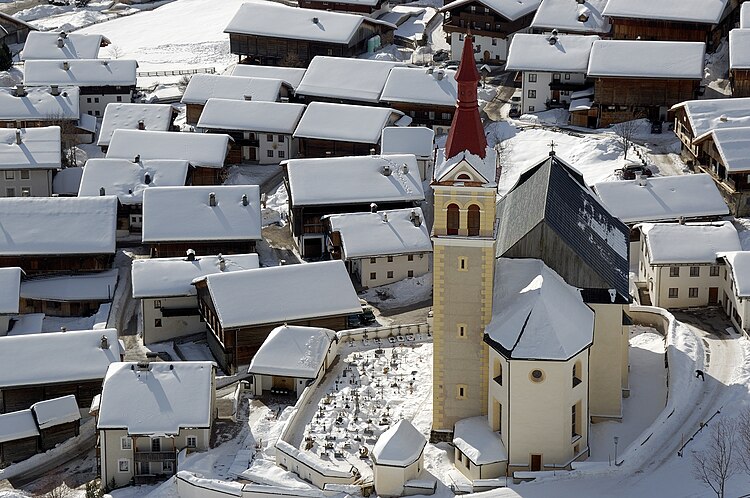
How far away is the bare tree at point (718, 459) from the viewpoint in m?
69.1

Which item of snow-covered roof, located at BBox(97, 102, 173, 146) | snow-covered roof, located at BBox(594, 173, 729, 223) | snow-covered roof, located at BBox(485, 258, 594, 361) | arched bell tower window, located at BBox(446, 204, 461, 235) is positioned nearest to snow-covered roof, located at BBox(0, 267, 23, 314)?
snow-covered roof, located at BBox(97, 102, 173, 146)

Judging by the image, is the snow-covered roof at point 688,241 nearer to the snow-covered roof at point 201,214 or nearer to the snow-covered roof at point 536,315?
the snow-covered roof at point 536,315

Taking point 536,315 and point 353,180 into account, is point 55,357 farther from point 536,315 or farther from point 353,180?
point 536,315

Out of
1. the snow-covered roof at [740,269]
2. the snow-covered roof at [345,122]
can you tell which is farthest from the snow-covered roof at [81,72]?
the snow-covered roof at [740,269]

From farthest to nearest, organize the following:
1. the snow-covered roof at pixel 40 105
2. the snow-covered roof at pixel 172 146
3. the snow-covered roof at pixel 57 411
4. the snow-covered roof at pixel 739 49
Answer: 1. the snow-covered roof at pixel 40 105
2. the snow-covered roof at pixel 739 49
3. the snow-covered roof at pixel 172 146
4. the snow-covered roof at pixel 57 411

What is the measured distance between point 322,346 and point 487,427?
14669 mm

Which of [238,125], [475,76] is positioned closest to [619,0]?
[238,125]

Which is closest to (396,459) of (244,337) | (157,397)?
(157,397)

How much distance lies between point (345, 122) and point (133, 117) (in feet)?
62.8

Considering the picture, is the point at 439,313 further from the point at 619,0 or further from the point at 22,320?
the point at 619,0

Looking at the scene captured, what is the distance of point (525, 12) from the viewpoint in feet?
471

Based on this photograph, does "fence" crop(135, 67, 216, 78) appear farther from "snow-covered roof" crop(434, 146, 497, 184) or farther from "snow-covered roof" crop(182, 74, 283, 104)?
"snow-covered roof" crop(434, 146, 497, 184)

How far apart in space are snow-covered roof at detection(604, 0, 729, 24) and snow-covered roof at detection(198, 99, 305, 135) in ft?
97.8

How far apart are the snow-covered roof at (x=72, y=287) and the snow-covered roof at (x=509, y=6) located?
51550mm
